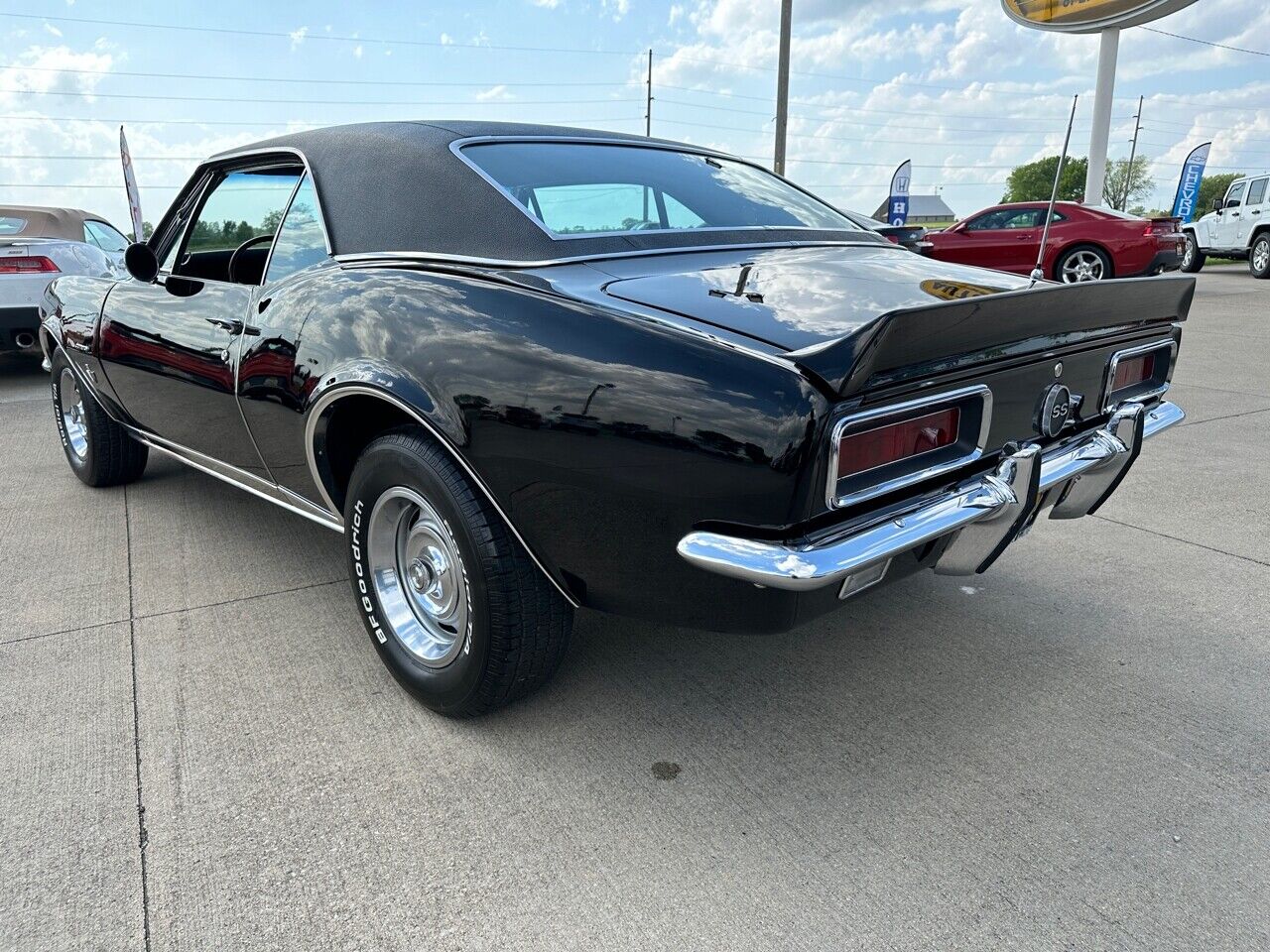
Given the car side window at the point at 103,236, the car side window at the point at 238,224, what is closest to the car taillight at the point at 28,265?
the car side window at the point at 103,236

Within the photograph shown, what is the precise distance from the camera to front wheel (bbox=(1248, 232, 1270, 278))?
56.8 ft

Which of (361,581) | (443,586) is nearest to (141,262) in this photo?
(361,581)

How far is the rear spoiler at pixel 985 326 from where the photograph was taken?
1.69 meters

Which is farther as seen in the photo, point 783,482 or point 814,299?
point 814,299

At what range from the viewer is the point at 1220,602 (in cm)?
310

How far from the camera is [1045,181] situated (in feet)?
186

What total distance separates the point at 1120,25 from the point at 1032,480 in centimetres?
2299

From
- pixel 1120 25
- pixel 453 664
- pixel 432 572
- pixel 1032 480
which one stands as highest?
pixel 1120 25

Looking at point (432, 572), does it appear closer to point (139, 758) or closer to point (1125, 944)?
point (139, 758)

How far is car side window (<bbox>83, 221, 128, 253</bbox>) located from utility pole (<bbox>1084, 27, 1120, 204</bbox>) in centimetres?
1848

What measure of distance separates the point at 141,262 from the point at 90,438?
4.39 feet

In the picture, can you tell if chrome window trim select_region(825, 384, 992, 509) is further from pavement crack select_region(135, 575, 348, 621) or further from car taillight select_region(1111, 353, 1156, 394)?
pavement crack select_region(135, 575, 348, 621)

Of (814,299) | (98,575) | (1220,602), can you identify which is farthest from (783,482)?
(98,575)

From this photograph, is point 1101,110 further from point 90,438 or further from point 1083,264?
point 90,438
